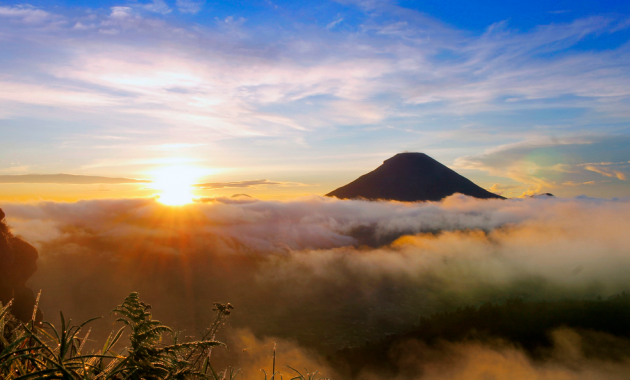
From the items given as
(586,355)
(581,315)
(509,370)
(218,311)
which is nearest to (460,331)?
(509,370)

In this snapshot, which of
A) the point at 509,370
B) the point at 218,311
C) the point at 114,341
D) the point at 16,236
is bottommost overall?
the point at 509,370

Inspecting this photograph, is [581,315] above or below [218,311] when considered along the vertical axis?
below

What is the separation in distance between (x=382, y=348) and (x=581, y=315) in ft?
316

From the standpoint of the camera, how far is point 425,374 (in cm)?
16500

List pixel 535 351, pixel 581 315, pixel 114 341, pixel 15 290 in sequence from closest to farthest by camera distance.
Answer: pixel 114 341 → pixel 15 290 → pixel 581 315 → pixel 535 351

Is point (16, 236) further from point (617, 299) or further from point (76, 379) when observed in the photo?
point (617, 299)

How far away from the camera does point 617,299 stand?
173250mm

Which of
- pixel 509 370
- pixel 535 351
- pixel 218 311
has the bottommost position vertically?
pixel 509 370

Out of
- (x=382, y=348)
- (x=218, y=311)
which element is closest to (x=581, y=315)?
(x=382, y=348)

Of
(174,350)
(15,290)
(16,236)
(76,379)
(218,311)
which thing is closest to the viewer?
(76,379)

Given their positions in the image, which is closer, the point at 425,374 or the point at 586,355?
Answer: the point at 425,374

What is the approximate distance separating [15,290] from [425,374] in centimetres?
17014

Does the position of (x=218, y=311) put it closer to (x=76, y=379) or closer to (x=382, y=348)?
(x=76, y=379)

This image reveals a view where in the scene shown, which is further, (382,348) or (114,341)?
(382,348)
